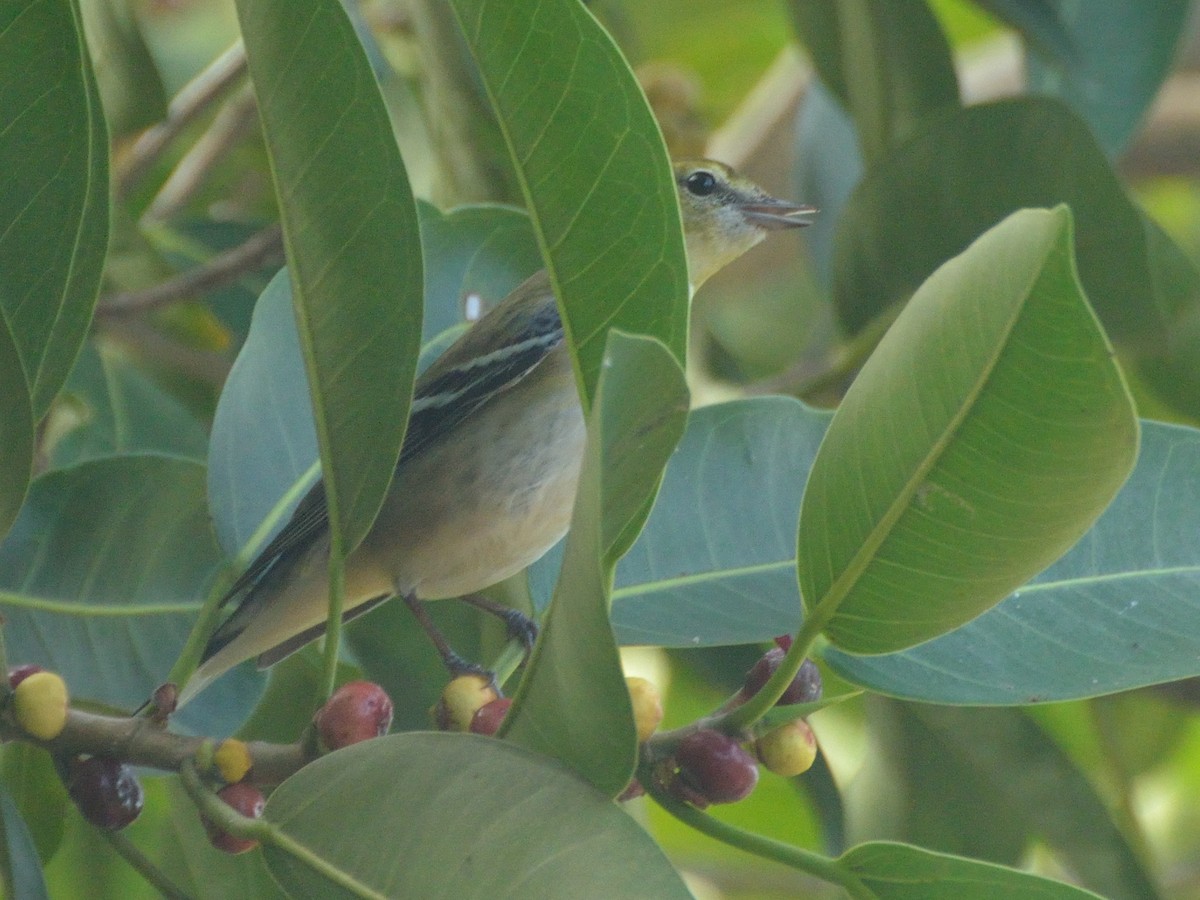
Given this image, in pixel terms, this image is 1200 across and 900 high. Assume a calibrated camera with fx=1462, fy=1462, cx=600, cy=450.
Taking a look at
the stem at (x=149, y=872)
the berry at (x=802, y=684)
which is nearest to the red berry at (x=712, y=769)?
the berry at (x=802, y=684)

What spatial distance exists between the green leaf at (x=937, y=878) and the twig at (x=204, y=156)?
2.82 meters

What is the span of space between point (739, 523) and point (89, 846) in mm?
1350

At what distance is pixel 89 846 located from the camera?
261 cm

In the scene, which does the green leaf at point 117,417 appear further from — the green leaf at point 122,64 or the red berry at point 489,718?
the red berry at point 489,718

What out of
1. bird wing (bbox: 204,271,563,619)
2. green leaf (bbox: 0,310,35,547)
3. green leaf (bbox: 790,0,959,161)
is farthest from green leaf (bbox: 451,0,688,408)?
green leaf (bbox: 790,0,959,161)

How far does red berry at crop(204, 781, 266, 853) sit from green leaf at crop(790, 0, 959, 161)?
225cm

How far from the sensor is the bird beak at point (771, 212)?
3.27 meters

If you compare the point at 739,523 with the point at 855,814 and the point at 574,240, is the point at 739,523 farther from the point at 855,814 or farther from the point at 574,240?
the point at 855,814

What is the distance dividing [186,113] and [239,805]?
A: 8.55 feet

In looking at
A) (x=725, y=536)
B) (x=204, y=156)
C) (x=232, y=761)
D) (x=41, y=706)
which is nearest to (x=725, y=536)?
(x=725, y=536)

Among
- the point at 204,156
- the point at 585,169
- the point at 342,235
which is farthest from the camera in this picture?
Answer: the point at 204,156

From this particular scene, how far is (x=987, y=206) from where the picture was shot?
326cm

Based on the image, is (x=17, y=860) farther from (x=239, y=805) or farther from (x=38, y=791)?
(x=38, y=791)

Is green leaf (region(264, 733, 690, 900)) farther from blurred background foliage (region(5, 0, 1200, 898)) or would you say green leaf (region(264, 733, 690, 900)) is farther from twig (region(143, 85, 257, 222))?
twig (region(143, 85, 257, 222))
